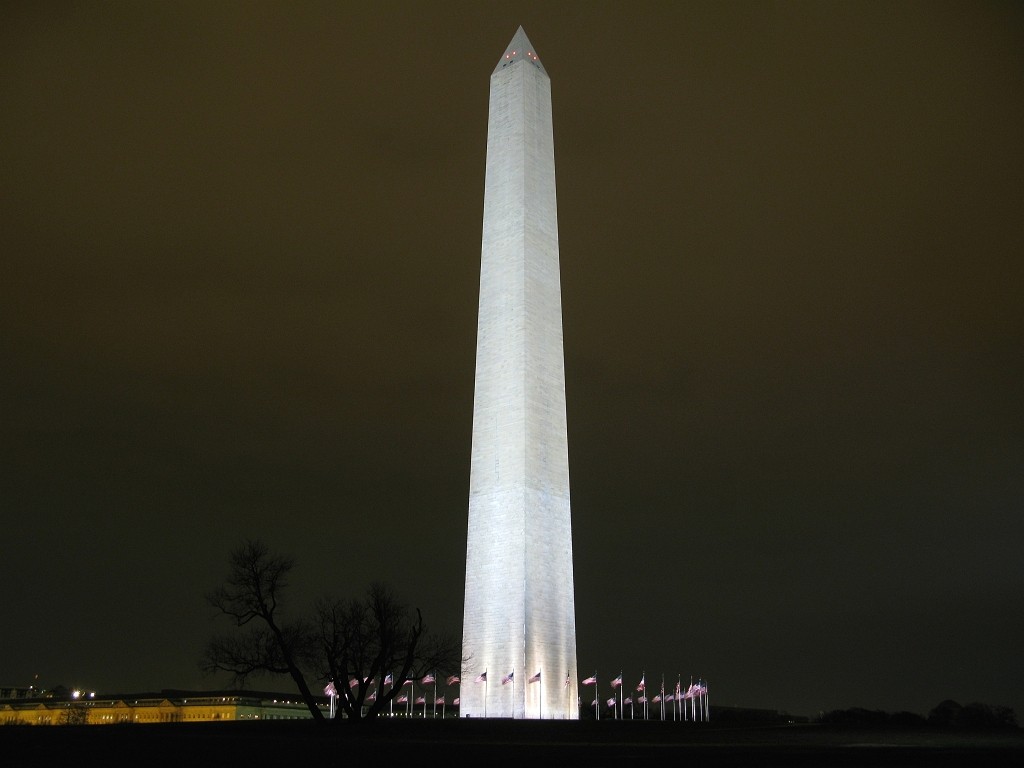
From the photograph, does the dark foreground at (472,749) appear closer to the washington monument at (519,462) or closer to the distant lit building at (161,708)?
the washington monument at (519,462)

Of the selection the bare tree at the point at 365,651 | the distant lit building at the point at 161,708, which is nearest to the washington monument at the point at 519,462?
the bare tree at the point at 365,651

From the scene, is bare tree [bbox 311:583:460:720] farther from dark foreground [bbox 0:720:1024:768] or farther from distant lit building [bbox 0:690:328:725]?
distant lit building [bbox 0:690:328:725]

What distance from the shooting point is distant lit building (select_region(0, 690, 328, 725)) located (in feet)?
228

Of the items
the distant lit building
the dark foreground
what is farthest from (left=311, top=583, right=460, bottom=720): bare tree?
the distant lit building

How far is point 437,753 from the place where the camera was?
1831 cm

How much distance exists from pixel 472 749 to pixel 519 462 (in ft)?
73.9

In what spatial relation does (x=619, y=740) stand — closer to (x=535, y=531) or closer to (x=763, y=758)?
(x=763, y=758)

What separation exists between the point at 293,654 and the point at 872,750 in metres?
21.4

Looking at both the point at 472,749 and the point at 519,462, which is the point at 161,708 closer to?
the point at 519,462

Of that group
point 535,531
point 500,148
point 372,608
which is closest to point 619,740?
point 372,608

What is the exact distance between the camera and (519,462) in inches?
1665

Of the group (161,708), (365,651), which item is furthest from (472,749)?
(161,708)

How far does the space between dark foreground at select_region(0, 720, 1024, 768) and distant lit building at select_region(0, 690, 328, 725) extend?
1673 inches

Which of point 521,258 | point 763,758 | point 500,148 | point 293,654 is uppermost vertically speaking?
point 500,148
